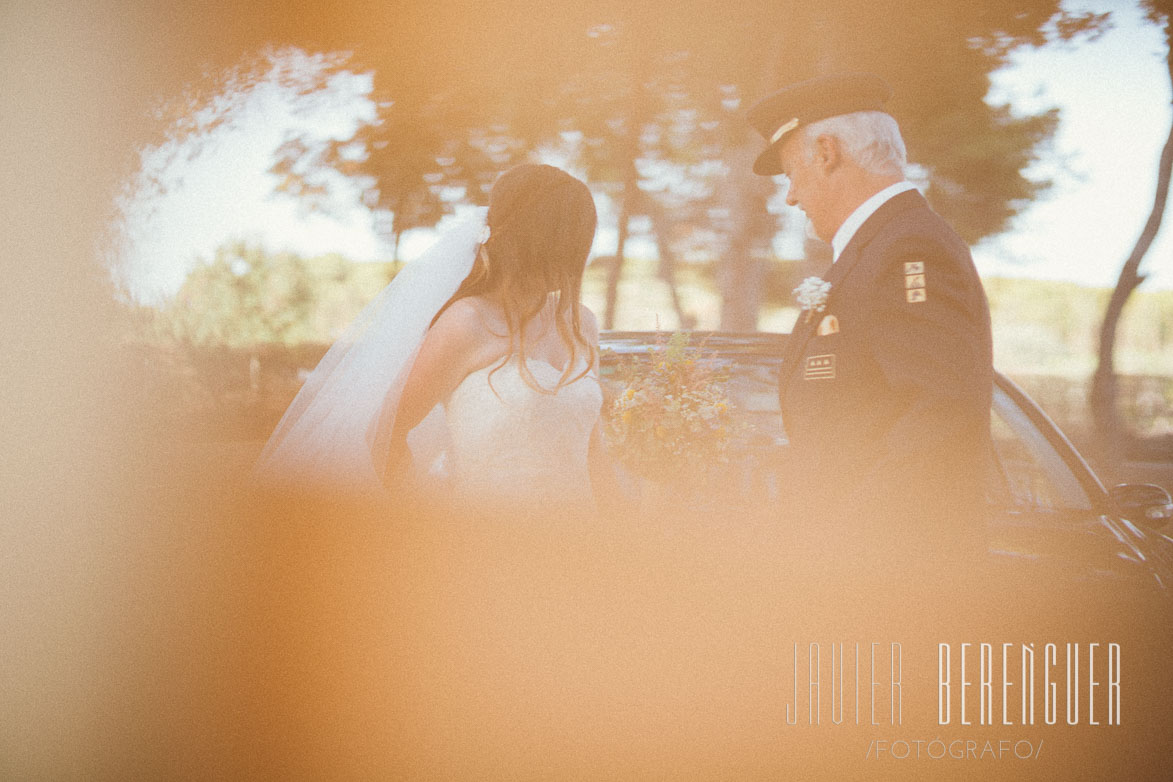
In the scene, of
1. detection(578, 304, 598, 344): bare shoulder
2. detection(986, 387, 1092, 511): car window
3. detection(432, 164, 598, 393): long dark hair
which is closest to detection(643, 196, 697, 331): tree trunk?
detection(578, 304, 598, 344): bare shoulder

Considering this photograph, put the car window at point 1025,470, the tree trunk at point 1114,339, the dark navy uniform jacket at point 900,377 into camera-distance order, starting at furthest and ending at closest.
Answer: the tree trunk at point 1114,339 → the car window at point 1025,470 → the dark navy uniform jacket at point 900,377

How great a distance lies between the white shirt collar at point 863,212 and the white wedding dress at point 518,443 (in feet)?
2.21

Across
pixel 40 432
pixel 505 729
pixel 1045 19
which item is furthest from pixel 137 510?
pixel 1045 19

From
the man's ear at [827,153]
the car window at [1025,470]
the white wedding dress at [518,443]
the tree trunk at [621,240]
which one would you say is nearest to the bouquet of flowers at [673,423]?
the white wedding dress at [518,443]

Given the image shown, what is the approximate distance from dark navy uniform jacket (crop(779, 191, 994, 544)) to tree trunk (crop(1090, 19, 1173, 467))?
1278 millimetres

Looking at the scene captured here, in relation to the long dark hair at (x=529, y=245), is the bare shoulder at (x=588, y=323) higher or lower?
lower

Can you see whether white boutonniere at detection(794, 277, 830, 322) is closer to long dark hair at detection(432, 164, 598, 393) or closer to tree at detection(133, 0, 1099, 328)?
long dark hair at detection(432, 164, 598, 393)

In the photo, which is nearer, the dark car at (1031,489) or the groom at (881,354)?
the groom at (881,354)

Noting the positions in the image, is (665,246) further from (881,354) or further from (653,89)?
(881,354)

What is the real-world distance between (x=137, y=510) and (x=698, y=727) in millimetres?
1375

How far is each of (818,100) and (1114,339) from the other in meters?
2.62

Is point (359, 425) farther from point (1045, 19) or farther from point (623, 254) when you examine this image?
point (1045, 19)

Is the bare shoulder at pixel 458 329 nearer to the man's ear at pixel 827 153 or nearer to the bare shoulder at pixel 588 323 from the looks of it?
the bare shoulder at pixel 588 323

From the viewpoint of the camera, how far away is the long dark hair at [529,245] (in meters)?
1.94
